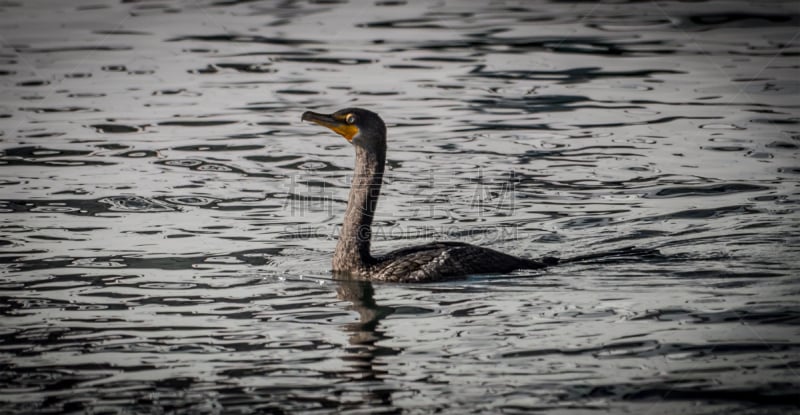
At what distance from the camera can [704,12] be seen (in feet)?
81.5

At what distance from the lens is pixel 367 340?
859 cm

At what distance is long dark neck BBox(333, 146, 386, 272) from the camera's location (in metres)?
10.4

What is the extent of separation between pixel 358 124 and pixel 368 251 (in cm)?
119

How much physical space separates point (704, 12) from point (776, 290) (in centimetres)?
1648

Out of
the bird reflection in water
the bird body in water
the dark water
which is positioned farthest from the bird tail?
the bird reflection in water

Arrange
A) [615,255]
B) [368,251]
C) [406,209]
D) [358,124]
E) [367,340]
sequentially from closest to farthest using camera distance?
[367,340]
[358,124]
[368,251]
[615,255]
[406,209]

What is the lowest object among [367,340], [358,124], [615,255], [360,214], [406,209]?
[615,255]

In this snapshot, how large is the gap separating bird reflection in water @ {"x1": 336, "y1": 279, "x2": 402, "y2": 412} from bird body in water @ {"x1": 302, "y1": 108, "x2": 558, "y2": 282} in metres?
0.23

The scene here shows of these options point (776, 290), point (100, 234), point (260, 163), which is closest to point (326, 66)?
point (260, 163)

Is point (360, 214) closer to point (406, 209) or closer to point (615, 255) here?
point (615, 255)

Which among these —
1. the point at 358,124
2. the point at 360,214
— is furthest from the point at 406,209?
the point at 358,124

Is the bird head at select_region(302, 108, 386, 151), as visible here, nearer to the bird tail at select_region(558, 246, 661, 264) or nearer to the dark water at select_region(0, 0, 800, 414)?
the dark water at select_region(0, 0, 800, 414)

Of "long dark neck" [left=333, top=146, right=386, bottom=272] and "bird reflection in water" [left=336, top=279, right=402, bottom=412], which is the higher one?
"long dark neck" [left=333, top=146, right=386, bottom=272]

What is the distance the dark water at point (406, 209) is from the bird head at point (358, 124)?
1357mm
